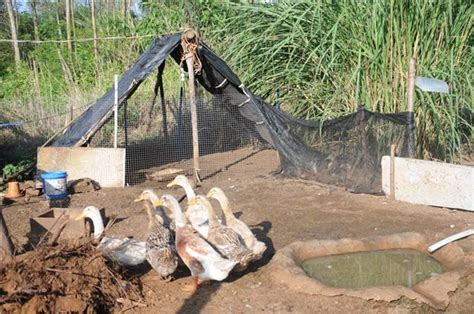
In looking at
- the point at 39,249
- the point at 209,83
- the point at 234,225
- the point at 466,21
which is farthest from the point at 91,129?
the point at 466,21

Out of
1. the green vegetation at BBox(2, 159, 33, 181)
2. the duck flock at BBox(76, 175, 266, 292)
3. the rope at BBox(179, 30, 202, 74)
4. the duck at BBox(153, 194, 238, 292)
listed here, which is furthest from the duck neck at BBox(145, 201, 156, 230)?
the green vegetation at BBox(2, 159, 33, 181)

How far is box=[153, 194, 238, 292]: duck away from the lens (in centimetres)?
489

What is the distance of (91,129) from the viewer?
9273 millimetres

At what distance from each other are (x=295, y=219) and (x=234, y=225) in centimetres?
186

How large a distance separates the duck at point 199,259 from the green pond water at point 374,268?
3.23 feet

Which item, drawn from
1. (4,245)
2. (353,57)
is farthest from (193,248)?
(353,57)

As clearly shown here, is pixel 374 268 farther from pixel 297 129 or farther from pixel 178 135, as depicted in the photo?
pixel 178 135

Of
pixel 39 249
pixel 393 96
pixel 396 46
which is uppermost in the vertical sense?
pixel 396 46

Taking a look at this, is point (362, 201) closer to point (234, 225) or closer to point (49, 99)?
point (234, 225)

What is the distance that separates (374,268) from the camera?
566cm

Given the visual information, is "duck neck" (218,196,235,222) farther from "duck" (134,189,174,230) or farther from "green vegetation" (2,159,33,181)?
"green vegetation" (2,159,33,181)

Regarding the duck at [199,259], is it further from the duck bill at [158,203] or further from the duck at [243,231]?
the duck bill at [158,203]

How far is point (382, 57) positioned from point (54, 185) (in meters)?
5.29

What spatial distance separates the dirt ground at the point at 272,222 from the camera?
4738mm
